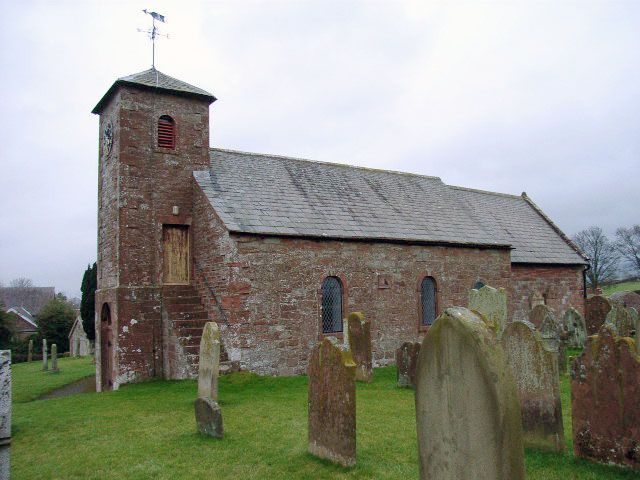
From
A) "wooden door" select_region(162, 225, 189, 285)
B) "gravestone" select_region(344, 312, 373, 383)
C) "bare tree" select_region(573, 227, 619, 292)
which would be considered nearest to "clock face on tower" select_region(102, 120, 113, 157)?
"wooden door" select_region(162, 225, 189, 285)

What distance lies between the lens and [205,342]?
963cm

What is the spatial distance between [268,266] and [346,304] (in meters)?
3.14

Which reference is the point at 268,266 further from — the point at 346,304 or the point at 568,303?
the point at 568,303

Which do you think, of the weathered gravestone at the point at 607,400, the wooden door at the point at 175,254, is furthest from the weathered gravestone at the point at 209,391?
the wooden door at the point at 175,254

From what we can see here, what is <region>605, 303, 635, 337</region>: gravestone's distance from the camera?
13797 millimetres

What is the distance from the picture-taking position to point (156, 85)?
56.0ft

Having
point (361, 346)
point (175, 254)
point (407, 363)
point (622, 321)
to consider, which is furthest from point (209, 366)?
point (622, 321)

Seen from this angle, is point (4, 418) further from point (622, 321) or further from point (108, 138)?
point (108, 138)

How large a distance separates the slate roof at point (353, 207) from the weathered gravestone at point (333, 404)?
7942 mm

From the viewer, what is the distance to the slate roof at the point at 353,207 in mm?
16562

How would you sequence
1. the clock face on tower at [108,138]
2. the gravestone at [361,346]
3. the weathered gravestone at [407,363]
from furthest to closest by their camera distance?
the clock face on tower at [108,138]
the gravestone at [361,346]
the weathered gravestone at [407,363]

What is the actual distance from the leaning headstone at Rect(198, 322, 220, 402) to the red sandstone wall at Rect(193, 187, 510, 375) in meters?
5.01

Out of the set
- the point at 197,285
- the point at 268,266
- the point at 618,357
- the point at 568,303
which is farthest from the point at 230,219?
the point at 568,303

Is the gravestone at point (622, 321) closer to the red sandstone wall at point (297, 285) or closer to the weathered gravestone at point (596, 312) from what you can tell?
the weathered gravestone at point (596, 312)
